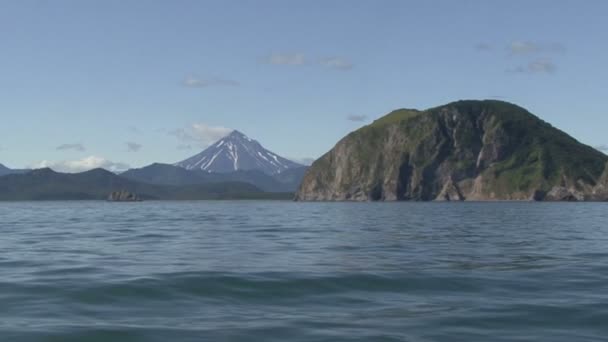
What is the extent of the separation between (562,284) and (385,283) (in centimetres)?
664

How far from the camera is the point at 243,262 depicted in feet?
106

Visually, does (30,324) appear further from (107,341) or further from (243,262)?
(243,262)

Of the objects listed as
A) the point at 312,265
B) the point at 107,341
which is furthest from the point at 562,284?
the point at 107,341

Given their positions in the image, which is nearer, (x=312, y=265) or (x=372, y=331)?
(x=372, y=331)

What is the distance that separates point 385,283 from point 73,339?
1256cm

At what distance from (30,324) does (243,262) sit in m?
15.0

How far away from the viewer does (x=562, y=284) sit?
25484 mm

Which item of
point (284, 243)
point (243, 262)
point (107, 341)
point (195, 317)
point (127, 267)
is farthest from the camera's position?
point (284, 243)

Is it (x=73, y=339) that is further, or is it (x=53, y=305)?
(x=53, y=305)

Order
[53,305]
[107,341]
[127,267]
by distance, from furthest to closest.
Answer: [127,267] → [53,305] → [107,341]

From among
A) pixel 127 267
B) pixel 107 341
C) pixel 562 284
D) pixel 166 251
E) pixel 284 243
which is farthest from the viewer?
pixel 284 243

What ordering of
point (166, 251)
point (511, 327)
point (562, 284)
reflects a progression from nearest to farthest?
point (511, 327) → point (562, 284) → point (166, 251)

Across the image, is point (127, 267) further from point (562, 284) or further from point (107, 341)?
point (562, 284)

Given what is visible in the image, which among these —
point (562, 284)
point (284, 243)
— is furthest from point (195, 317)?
point (284, 243)
